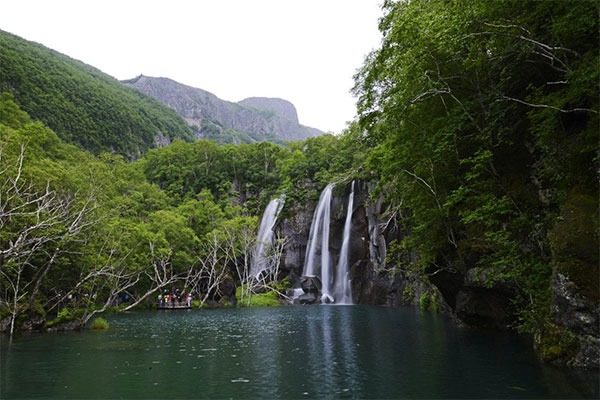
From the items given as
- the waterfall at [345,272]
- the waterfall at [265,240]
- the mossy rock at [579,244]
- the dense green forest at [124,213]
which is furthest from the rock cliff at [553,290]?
the dense green forest at [124,213]

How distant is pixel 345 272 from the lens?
42188 mm

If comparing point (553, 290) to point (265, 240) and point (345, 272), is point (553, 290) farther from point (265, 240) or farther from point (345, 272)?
point (265, 240)

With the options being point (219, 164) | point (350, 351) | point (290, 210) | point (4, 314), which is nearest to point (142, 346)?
point (350, 351)

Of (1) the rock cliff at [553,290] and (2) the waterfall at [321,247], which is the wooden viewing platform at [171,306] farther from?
(1) the rock cliff at [553,290]

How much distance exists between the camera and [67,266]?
22328mm

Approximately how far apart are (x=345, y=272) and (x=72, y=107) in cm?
7097

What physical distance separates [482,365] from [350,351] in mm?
4081

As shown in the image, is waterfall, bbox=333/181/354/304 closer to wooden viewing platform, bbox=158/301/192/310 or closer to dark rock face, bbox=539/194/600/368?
wooden viewing platform, bbox=158/301/192/310

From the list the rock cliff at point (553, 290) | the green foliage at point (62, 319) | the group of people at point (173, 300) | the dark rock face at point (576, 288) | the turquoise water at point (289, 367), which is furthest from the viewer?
the group of people at point (173, 300)

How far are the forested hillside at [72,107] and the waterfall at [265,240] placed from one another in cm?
4945

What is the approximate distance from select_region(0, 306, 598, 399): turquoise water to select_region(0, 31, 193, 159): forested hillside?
71.3 m

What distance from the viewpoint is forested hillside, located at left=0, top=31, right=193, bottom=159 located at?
236 ft

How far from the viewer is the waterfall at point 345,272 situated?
1645 inches

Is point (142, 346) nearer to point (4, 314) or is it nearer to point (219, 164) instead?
point (4, 314)
